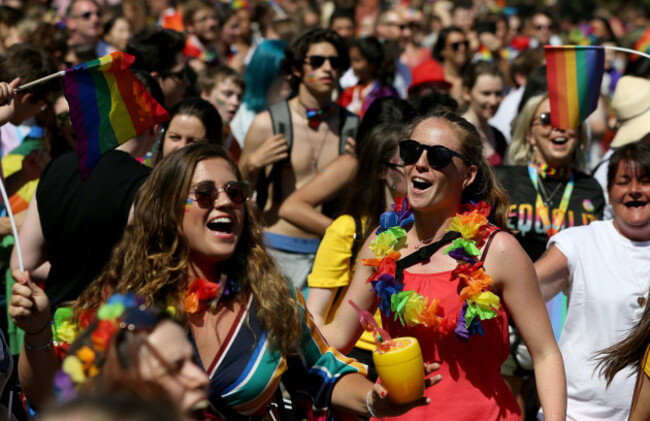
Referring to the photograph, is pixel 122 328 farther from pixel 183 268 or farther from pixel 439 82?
pixel 439 82

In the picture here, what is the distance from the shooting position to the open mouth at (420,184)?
3.54m

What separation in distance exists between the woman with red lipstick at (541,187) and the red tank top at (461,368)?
1656mm

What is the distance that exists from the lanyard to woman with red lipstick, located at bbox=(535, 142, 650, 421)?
63 centimetres

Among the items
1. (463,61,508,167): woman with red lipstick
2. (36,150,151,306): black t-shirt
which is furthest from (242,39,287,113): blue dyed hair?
(36,150,151,306): black t-shirt

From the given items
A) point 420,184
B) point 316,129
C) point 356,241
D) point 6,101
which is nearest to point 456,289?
point 420,184

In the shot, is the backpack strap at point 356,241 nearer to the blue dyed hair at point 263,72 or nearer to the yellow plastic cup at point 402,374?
the yellow plastic cup at point 402,374

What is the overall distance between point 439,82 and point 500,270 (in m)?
4.82

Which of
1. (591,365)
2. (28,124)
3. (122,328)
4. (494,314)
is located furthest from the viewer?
(28,124)

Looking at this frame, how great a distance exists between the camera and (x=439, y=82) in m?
8.04

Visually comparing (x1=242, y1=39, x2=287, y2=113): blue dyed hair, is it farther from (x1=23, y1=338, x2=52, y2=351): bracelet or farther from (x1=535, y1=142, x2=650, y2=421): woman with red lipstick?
(x1=23, y1=338, x2=52, y2=351): bracelet

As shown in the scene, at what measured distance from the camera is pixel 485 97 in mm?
7410

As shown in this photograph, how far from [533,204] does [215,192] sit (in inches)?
101

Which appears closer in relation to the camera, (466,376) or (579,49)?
(466,376)

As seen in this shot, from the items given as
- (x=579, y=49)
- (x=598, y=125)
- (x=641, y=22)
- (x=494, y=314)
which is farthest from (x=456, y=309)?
(x=641, y=22)
